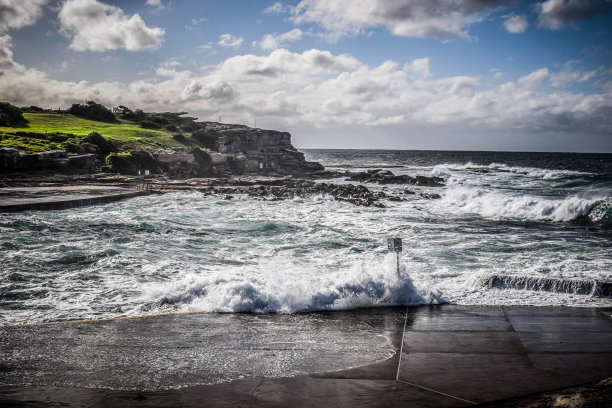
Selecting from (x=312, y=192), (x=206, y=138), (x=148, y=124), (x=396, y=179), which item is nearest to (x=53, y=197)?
(x=312, y=192)

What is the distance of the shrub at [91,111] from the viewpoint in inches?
2378

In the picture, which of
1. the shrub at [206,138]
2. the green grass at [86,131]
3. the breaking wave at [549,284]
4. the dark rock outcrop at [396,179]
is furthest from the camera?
the shrub at [206,138]

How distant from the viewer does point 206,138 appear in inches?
2362

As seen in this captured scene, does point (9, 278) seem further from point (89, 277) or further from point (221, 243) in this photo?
point (221, 243)

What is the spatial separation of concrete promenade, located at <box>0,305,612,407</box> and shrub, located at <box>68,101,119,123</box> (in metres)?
62.2

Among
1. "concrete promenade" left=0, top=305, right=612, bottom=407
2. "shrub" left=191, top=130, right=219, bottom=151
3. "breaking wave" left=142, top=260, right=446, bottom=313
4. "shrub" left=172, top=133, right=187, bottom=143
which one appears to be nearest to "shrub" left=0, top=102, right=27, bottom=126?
"shrub" left=172, top=133, right=187, bottom=143

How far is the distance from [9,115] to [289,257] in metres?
45.9

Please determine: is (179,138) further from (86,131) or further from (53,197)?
(53,197)

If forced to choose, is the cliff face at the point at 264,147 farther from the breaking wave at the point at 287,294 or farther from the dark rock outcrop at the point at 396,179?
the breaking wave at the point at 287,294

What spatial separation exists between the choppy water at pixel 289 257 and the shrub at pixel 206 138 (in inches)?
→ 1378

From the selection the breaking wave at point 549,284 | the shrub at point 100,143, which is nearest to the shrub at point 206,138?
the shrub at point 100,143

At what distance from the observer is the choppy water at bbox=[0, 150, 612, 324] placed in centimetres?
827

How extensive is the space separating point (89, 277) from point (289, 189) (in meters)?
25.8

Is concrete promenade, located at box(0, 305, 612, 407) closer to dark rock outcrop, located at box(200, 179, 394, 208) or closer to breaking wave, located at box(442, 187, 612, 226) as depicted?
breaking wave, located at box(442, 187, 612, 226)
